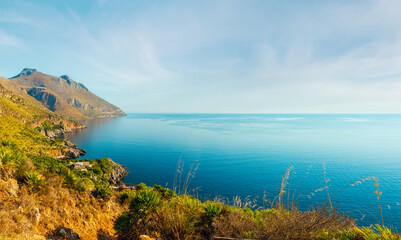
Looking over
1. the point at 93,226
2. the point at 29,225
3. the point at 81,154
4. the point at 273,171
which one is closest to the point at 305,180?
the point at 273,171

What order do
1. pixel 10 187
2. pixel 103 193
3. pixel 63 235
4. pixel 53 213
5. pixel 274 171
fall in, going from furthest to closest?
→ pixel 274 171 → pixel 103 193 → pixel 53 213 → pixel 10 187 → pixel 63 235

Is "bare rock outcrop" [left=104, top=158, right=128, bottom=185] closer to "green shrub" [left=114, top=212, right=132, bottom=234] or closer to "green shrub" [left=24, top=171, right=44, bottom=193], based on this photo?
"green shrub" [left=24, top=171, right=44, bottom=193]

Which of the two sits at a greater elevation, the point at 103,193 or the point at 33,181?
the point at 33,181

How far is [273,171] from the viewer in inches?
1473

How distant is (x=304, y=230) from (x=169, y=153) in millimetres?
50773

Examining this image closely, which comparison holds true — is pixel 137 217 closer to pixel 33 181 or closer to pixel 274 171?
pixel 33 181

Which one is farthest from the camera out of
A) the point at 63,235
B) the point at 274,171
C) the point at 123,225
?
the point at 274,171

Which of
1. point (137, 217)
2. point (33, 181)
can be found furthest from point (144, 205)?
point (33, 181)

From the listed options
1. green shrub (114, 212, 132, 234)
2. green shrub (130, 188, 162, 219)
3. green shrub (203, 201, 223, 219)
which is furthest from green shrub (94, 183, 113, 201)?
green shrub (203, 201, 223, 219)

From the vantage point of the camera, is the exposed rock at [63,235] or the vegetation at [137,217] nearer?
the vegetation at [137,217]

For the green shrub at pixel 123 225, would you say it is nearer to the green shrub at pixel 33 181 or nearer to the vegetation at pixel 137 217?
the vegetation at pixel 137 217

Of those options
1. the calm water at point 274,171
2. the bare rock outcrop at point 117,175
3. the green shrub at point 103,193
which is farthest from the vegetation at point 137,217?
the bare rock outcrop at point 117,175

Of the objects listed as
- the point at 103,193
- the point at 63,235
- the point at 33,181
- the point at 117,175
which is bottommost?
the point at 117,175

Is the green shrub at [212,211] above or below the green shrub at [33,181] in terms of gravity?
below
